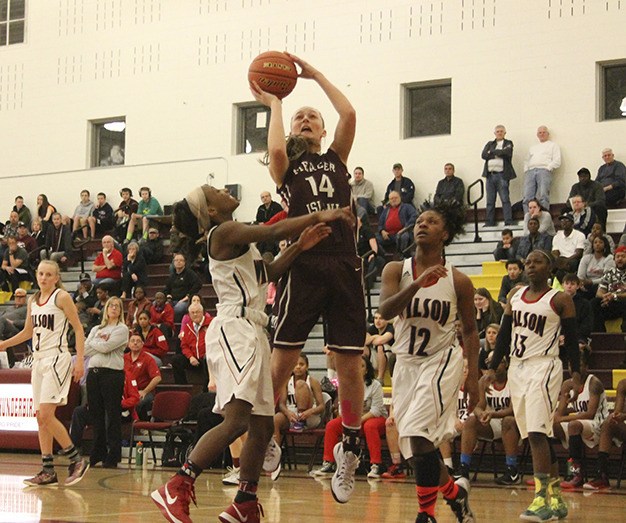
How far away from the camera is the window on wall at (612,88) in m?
18.2

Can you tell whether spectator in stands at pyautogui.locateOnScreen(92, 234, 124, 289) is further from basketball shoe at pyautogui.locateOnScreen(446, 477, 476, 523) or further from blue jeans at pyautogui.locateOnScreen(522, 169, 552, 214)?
basketball shoe at pyautogui.locateOnScreen(446, 477, 476, 523)

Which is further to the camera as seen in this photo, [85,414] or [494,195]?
[494,195]

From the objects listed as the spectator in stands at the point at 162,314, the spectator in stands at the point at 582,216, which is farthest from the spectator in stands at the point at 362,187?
the spectator in stands at the point at 162,314

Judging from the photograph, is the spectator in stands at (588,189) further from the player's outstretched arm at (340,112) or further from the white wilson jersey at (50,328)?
the player's outstretched arm at (340,112)

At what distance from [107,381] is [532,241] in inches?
251

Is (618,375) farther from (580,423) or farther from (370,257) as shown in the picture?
(370,257)

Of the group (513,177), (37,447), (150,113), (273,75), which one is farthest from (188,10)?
(273,75)

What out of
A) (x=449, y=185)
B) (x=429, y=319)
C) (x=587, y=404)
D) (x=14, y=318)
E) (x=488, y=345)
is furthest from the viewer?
(x=449, y=185)

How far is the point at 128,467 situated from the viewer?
13297 millimetres

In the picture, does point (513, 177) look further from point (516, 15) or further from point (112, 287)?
point (112, 287)

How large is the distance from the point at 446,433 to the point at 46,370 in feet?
15.8

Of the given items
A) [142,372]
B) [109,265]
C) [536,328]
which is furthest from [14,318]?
[536,328]

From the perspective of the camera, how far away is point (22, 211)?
2298 centimetres

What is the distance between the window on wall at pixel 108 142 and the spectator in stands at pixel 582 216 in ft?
34.5
